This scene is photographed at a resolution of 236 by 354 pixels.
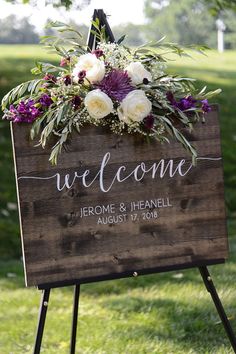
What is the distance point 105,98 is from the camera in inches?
107

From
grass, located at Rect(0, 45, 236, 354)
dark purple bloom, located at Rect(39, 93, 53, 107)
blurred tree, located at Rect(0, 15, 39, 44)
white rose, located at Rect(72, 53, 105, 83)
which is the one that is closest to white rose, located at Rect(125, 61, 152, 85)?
white rose, located at Rect(72, 53, 105, 83)

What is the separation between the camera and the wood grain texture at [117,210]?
284 centimetres

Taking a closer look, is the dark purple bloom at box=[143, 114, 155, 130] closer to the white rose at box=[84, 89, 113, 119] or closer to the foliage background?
the white rose at box=[84, 89, 113, 119]

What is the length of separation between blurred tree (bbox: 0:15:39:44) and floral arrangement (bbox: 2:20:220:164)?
56.0m

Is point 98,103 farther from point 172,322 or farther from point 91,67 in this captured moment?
point 172,322

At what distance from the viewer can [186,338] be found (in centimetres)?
404

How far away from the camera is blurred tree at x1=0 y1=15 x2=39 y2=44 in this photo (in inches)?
2322


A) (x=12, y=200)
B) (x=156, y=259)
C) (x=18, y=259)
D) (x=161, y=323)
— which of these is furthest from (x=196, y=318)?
(x=12, y=200)

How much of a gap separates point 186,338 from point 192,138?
1538 millimetres

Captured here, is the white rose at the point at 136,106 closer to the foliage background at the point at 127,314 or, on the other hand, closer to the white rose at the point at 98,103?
the white rose at the point at 98,103

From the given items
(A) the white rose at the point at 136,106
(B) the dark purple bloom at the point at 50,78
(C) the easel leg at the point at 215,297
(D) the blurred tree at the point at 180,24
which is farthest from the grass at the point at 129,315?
(D) the blurred tree at the point at 180,24

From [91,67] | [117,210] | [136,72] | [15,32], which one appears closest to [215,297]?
[117,210]

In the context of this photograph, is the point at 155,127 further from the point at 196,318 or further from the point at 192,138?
the point at 196,318

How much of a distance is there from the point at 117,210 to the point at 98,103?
505 millimetres
